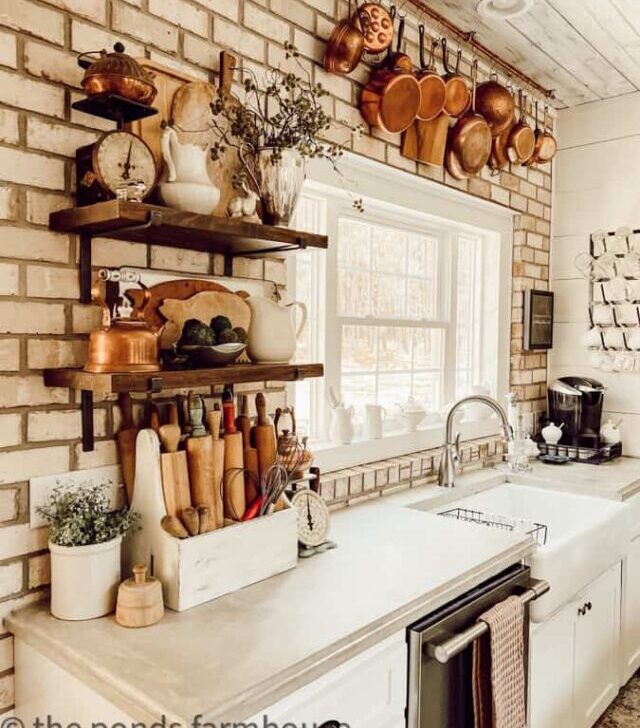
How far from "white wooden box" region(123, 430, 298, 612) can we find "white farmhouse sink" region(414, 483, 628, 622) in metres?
0.77

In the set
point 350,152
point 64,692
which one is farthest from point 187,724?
point 350,152

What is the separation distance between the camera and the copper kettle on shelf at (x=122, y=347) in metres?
1.42

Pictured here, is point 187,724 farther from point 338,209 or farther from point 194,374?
point 338,209

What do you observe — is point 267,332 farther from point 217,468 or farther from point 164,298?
point 217,468

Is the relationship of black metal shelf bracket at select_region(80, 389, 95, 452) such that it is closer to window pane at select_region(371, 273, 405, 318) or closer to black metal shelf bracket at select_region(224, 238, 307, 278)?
black metal shelf bracket at select_region(224, 238, 307, 278)

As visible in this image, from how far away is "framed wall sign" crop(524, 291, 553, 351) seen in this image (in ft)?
11.4

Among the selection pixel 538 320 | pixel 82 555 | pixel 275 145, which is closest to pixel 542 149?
pixel 538 320

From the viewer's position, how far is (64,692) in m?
1.32

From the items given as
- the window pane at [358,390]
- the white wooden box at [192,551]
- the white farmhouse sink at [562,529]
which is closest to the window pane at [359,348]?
the window pane at [358,390]

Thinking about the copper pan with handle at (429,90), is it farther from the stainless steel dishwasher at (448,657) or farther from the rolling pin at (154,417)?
the stainless steel dishwasher at (448,657)

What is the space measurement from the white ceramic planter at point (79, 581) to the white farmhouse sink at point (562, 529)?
1.15m

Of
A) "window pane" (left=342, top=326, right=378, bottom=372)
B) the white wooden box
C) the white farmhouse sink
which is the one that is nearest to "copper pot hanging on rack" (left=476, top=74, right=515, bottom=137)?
"window pane" (left=342, top=326, right=378, bottom=372)

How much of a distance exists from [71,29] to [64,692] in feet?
4.65

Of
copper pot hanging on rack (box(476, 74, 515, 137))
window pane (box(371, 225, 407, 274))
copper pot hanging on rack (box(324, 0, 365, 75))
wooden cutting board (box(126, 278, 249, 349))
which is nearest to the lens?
A: wooden cutting board (box(126, 278, 249, 349))
